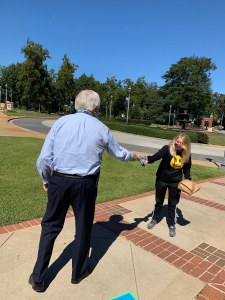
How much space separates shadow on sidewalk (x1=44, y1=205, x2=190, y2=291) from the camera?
2660 millimetres

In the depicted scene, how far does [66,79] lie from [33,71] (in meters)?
7.76

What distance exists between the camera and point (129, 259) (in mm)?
2971

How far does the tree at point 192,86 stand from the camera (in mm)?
55719

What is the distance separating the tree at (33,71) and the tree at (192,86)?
3213 centimetres

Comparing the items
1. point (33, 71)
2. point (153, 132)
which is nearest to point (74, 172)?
point (153, 132)

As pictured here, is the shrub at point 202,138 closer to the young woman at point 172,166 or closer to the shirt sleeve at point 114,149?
the young woman at point 172,166

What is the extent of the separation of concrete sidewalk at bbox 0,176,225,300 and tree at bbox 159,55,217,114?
56109 millimetres

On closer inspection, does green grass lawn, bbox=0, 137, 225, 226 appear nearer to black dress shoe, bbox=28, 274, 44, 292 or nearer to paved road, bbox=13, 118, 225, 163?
black dress shoe, bbox=28, 274, 44, 292

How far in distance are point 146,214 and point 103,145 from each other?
2671 millimetres

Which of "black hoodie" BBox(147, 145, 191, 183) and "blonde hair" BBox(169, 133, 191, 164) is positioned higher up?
"blonde hair" BBox(169, 133, 191, 164)

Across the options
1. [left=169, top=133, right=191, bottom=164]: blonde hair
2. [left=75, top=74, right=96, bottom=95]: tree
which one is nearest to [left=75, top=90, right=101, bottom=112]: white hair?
[left=169, top=133, right=191, bottom=164]: blonde hair

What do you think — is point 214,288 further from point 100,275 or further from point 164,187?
point 164,187

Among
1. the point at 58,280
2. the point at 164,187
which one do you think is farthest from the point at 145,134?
the point at 58,280

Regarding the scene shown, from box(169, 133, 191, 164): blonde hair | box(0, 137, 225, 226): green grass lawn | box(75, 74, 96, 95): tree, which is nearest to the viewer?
box(169, 133, 191, 164): blonde hair
